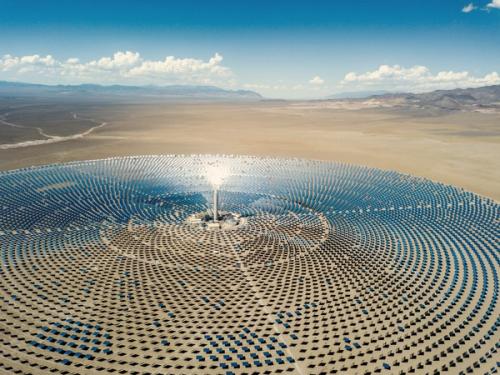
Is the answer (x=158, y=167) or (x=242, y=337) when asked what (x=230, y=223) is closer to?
(x=242, y=337)

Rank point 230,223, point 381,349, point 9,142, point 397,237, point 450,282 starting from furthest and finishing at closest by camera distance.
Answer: point 9,142 < point 230,223 < point 397,237 < point 450,282 < point 381,349

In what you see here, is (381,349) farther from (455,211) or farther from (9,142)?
(9,142)

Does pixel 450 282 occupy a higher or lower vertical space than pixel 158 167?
lower

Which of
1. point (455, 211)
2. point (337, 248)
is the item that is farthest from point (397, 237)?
point (455, 211)

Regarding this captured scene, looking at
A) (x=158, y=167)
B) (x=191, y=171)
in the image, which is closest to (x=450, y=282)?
(x=191, y=171)

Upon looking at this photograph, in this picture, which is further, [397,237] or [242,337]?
[397,237]

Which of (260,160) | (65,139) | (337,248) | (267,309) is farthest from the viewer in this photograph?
(65,139)
